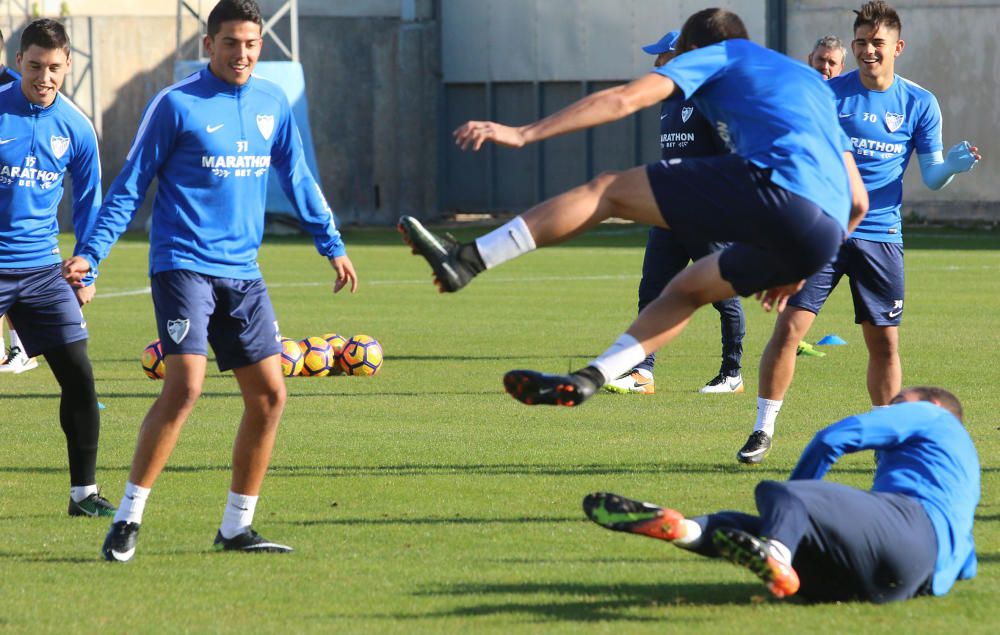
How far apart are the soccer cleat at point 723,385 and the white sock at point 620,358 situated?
19.5ft

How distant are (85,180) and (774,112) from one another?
3866mm

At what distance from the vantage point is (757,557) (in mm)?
5613

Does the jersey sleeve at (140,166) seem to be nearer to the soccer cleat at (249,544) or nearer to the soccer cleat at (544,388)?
the soccer cleat at (249,544)

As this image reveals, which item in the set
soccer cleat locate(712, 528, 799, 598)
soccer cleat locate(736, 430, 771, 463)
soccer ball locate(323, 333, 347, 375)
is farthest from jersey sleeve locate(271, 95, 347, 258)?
soccer ball locate(323, 333, 347, 375)

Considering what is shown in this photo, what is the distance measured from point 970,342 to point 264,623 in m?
11.2

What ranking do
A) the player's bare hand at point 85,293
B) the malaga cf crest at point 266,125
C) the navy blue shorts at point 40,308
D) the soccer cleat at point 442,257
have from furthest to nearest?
the navy blue shorts at point 40,308
the player's bare hand at point 85,293
the malaga cf crest at point 266,125
the soccer cleat at point 442,257

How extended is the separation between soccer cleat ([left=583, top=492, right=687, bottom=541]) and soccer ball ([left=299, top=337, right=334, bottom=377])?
840 centimetres

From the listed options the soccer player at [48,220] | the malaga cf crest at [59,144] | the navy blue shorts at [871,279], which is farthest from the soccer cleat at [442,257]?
the navy blue shorts at [871,279]

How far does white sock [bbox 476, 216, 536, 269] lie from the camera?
6.52 metres

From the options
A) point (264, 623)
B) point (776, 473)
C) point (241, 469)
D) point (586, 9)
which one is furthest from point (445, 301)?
point (586, 9)

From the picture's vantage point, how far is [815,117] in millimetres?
6570

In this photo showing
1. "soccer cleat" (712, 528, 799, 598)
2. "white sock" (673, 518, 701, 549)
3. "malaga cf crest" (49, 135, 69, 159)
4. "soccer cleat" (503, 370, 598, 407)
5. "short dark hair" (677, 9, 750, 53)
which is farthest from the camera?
"malaga cf crest" (49, 135, 69, 159)

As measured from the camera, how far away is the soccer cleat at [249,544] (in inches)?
285

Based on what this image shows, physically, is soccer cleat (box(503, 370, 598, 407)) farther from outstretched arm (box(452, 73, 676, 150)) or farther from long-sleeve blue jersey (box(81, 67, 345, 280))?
long-sleeve blue jersey (box(81, 67, 345, 280))
